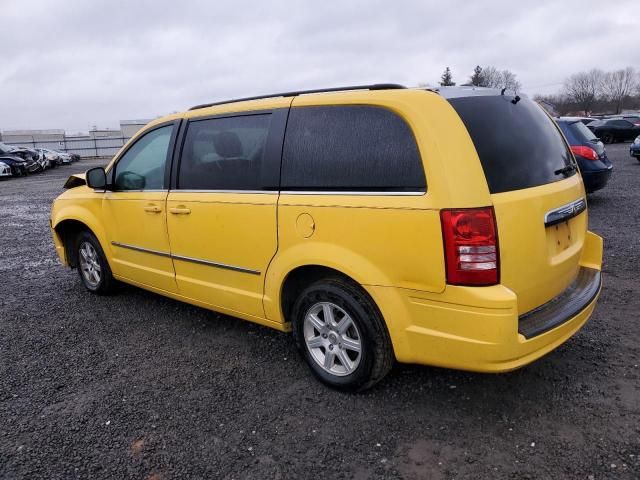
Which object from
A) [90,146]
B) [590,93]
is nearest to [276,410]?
[90,146]

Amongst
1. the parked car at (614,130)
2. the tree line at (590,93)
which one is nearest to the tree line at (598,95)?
the tree line at (590,93)

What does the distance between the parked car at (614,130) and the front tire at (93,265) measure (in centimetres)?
2669

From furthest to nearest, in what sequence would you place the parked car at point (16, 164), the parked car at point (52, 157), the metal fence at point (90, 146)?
the metal fence at point (90, 146), the parked car at point (52, 157), the parked car at point (16, 164)

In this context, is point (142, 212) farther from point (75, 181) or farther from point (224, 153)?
point (75, 181)

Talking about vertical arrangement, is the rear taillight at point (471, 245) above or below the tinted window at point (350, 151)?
below

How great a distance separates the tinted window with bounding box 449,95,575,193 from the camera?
2.64 meters

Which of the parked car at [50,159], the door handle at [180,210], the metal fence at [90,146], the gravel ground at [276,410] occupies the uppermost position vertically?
the metal fence at [90,146]

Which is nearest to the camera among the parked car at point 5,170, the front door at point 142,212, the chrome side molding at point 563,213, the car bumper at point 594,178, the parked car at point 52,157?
the chrome side molding at point 563,213

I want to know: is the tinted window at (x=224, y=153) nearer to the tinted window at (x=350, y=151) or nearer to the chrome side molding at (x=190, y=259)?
the tinted window at (x=350, y=151)

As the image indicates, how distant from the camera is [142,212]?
4.23 metres

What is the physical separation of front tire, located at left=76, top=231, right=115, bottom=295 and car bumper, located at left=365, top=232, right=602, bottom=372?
10.8 feet

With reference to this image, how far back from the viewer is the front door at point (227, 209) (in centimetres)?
331

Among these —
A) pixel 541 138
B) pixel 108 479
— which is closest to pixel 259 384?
pixel 108 479

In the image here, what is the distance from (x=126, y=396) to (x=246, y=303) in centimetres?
97
